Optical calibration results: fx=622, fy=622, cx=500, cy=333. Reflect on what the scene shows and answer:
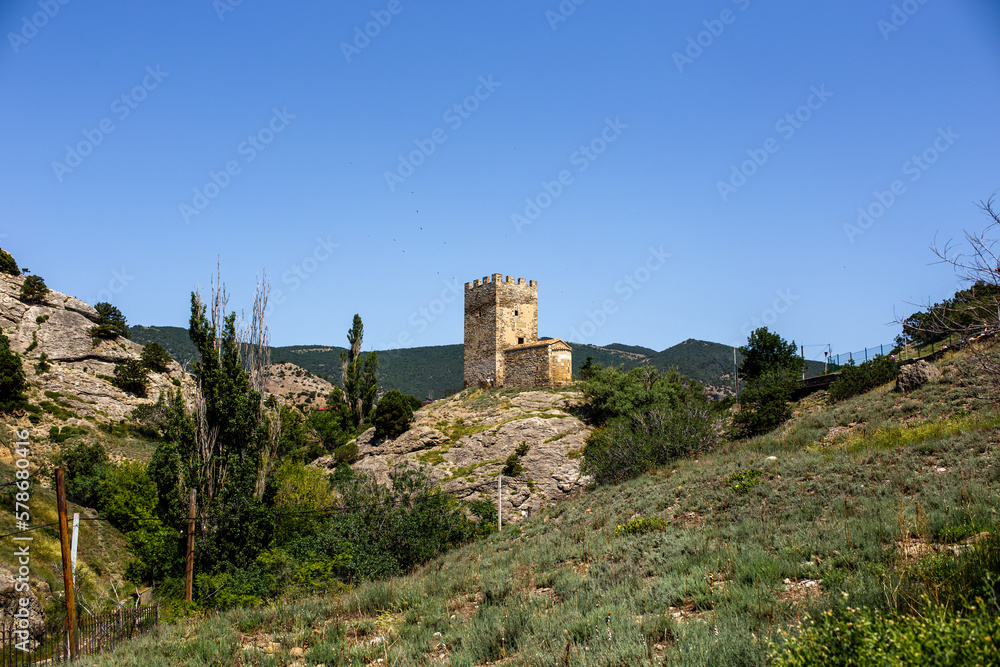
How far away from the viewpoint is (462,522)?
27250mm

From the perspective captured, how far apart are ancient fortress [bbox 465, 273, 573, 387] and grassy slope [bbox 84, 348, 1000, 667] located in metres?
27.8

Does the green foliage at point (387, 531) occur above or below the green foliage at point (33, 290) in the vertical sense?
below

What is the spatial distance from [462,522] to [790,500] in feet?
51.7

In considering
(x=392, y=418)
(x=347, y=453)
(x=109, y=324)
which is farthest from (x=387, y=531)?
(x=109, y=324)

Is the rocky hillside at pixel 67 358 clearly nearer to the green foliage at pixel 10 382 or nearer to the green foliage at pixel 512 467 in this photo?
the green foliage at pixel 10 382

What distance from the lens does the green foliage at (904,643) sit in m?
4.36

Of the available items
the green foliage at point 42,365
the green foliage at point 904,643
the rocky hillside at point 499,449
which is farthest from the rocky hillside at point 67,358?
the green foliage at point 904,643

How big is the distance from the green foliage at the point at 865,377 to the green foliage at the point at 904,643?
33.0 metres

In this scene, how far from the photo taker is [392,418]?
4306 cm

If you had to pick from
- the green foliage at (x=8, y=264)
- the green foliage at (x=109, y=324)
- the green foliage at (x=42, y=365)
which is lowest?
the green foliage at (x=42, y=365)

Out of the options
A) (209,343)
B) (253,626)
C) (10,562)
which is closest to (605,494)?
(253,626)

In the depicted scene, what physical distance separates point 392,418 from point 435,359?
314 ft

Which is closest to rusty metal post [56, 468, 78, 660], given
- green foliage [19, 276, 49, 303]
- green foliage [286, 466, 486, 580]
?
green foliage [286, 466, 486, 580]

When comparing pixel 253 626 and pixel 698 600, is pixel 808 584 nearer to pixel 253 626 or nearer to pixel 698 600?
pixel 698 600
